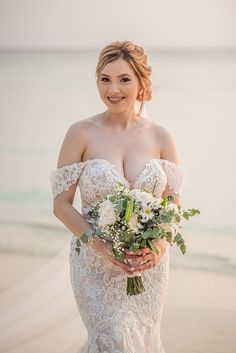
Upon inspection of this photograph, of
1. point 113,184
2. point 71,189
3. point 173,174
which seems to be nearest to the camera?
point 113,184

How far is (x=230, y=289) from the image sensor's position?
736 cm

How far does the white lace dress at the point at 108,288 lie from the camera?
4.02 meters

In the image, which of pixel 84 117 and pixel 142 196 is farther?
pixel 84 117

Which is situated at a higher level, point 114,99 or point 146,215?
point 114,99

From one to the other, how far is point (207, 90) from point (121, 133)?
10.7m

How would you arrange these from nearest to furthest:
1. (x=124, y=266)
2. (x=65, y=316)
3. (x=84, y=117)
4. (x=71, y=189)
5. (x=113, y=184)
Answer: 1. (x=124, y=266)
2. (x=113, y=184)
3. (x=71, y=189)
4. (x=65, y=316)
5. (x=84, y=117)

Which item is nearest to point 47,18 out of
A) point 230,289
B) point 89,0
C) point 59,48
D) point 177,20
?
point 89,0

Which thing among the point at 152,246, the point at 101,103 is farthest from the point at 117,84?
the point at 101,103

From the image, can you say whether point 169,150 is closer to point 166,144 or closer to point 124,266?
point 166,144

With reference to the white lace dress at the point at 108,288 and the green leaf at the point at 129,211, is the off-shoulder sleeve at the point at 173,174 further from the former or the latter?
the green leaf at the point at 129,211

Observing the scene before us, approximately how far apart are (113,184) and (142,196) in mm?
332

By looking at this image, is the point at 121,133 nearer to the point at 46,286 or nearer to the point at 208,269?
the point at 46,286

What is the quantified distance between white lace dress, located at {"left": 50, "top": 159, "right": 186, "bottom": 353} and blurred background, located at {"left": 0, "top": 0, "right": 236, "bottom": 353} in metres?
1.70

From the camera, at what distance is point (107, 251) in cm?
394
